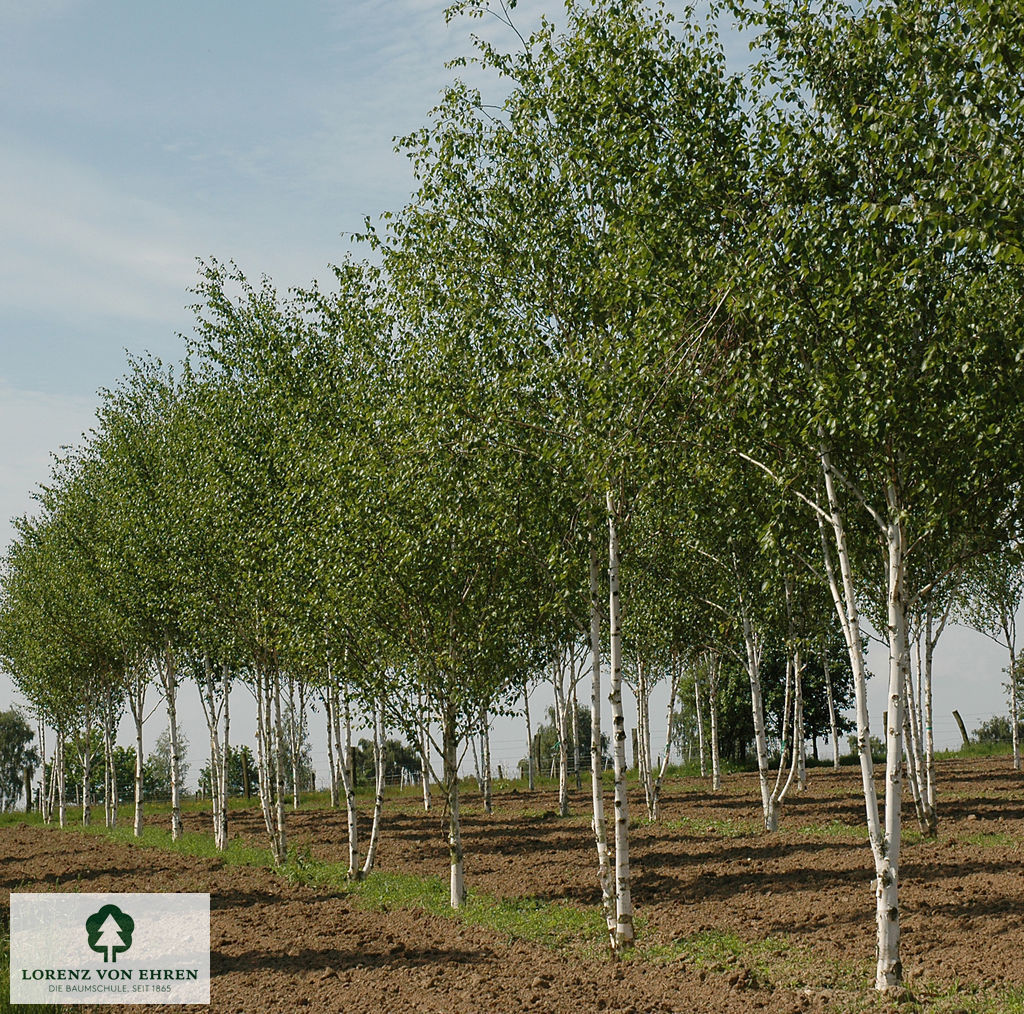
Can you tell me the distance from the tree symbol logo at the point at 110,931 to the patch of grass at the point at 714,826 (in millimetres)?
13123

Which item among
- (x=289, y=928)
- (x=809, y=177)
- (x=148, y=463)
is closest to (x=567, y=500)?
(x=809, y=177)

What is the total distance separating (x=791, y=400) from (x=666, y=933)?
26.7 feet

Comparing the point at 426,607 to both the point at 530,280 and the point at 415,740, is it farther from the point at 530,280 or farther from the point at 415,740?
the point at 530,280

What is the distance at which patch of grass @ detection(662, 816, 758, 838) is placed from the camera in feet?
73.4

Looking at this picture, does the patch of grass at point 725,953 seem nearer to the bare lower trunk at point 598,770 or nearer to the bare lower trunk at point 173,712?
the bare lower trunk at point 598,770

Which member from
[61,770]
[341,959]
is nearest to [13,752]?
[61,770]

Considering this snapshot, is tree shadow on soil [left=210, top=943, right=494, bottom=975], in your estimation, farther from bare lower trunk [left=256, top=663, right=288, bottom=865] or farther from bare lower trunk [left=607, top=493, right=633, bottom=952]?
bare lower trunk [left=256, top=663, right=288, bottom=865]

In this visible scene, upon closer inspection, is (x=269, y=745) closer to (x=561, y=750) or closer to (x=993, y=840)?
(x=561, y=750)

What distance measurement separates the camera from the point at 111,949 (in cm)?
1384

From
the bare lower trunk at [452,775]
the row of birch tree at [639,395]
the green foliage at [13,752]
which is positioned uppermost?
the row of birch tree at [639,395]

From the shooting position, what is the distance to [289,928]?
15320mm

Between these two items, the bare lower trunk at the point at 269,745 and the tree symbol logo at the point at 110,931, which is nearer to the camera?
the tree symbol logo at the point at 110,931

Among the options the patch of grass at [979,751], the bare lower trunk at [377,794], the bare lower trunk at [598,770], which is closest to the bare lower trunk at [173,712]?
the bare lower trunk at [377,794]

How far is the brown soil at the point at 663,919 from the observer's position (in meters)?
10.8
